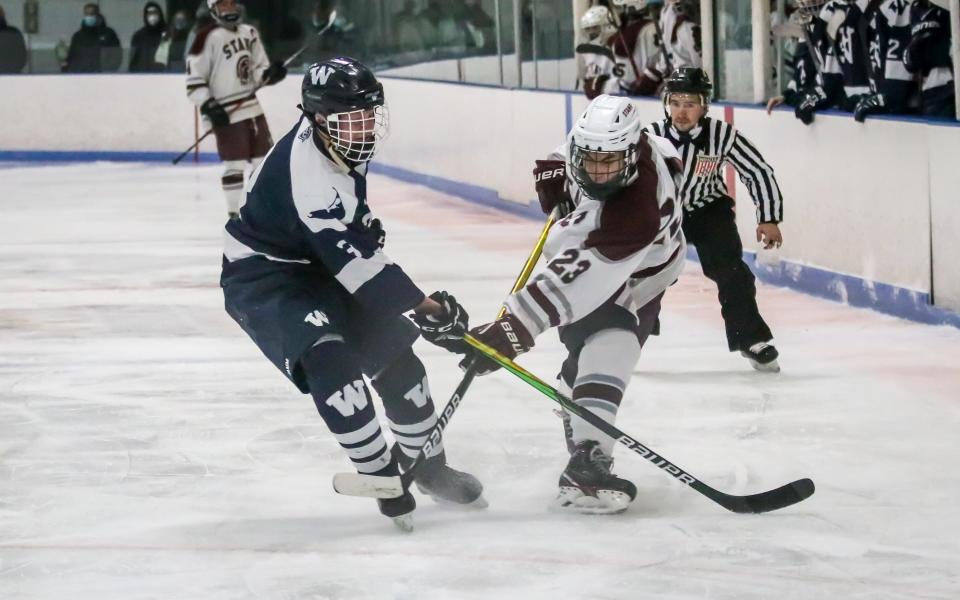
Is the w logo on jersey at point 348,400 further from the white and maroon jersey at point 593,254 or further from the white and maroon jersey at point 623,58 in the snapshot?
the white and maroon jersey at point 623,58

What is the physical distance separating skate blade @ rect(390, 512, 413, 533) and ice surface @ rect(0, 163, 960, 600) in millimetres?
22

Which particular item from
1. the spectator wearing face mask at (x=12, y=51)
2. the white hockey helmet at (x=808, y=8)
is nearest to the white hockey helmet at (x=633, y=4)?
the white hockey helmet at (x=808, y=8)

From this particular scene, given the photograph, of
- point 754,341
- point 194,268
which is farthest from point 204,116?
point 754,341

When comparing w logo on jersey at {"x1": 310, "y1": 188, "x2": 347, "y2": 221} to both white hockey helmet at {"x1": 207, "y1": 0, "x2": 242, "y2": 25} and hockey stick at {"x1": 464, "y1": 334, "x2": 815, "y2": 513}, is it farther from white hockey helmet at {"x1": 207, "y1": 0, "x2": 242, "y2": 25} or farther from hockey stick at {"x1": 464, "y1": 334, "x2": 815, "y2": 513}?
white hockey helmet at {"x1": 207, "y1": 0, "x2": 242, "y2": 25}

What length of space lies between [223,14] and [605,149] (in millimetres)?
5118

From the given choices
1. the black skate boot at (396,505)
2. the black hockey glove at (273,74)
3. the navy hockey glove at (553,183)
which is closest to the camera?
the black skate boot at (396,505)

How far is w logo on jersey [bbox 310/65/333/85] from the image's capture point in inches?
116

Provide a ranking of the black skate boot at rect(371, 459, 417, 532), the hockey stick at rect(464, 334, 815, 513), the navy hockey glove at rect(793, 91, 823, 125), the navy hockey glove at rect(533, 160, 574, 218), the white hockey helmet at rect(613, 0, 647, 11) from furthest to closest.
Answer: the white hockey helmet at rect(613, 0, 647, 11) < the navy hockey glove at rect(793, 91, 823, 125) < the navy hockey glove at rect(533, 160, 574, 218) < the hockey stick at rect(464, 334, 815, 513) < the black skate boot at rect(371, 459, 417, 532)

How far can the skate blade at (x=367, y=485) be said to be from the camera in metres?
2.97

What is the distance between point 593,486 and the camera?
3143 mm

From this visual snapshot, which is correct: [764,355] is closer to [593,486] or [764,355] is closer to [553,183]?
[553,183]

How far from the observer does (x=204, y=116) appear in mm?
7863

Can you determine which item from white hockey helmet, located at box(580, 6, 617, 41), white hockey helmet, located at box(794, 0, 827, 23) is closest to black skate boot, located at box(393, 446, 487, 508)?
white hockey helmet, located at box(794, 0, 827, 23)

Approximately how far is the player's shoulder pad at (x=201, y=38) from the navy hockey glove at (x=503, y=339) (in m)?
5.13
